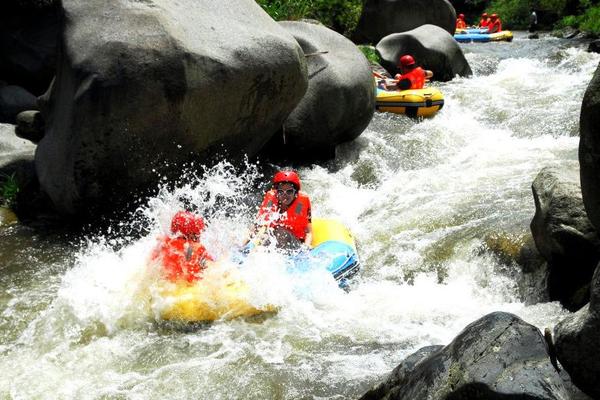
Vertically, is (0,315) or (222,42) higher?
(222,42)

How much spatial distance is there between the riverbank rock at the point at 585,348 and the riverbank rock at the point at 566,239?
2481 millimetres

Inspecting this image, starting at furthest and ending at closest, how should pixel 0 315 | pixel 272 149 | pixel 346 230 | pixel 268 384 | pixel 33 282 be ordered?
pixel 272 149, pixel 346 230, pixel 33 282, pixel 0 315, pixel 268 384

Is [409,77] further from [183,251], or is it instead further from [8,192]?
[183,251]

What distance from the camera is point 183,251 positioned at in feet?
18.5

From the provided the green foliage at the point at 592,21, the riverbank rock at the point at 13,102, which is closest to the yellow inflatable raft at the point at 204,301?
the riverbank rock at the point at 13,102

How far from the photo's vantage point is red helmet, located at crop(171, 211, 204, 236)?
5711 mm

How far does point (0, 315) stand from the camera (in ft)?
17.6

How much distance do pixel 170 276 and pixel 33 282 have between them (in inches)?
53.1

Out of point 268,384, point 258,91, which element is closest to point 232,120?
point 258,91

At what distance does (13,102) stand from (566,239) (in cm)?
717

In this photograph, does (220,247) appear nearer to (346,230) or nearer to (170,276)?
(170,276)

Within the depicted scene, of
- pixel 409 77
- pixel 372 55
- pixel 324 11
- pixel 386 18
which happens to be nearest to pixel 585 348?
pixel 409 77

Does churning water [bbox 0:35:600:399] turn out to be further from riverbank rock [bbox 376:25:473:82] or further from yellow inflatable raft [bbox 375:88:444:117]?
riverbank rock [bbox 376:25:473:82]

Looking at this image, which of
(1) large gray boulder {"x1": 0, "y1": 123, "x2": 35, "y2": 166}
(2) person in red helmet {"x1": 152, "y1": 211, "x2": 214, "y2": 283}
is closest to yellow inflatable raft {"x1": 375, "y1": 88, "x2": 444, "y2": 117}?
(1) large gray boulder {"x1": 0, "y1": 123, "x2": 35, "y2": 166}
